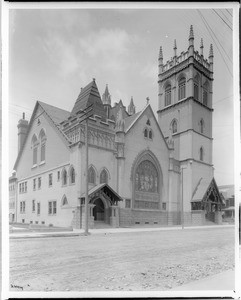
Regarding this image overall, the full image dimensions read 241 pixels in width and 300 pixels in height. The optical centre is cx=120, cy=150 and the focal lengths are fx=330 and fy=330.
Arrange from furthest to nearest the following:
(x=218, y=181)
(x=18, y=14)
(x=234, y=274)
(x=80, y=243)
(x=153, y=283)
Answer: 1. (x=80, y=243)
2. (x=218, y=181)
3. (x=18, y=14)
4. (x=234, y=274)
5. (x=153, y=283)

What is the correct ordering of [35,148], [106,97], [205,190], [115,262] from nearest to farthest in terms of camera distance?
1. [115,262]
2. [106,97]
3. [35,148]
4. [205,190]

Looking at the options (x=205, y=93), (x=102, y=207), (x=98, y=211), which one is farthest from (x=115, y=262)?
(x=205, y=93)

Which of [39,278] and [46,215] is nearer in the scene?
[39,278]

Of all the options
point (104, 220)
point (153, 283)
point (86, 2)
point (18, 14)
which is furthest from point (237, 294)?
point (18, 14)

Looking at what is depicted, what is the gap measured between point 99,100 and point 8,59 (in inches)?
104

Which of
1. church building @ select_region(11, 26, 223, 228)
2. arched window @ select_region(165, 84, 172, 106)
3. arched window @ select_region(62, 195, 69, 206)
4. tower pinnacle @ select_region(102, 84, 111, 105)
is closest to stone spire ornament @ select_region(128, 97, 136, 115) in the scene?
church building @ select_region(11, 26, 223, 228)

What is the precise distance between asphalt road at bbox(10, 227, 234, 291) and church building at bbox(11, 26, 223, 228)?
0.87 meters

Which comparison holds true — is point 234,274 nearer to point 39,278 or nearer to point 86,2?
point 39,278

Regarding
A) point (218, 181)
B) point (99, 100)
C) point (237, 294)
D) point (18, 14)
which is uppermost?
point (18, 14)

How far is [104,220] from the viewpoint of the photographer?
10.3 metres

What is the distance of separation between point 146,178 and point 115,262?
4563 millimetres

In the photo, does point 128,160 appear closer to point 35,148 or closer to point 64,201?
point 64,201

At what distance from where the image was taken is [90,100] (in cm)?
849

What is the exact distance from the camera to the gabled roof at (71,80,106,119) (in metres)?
7.86
